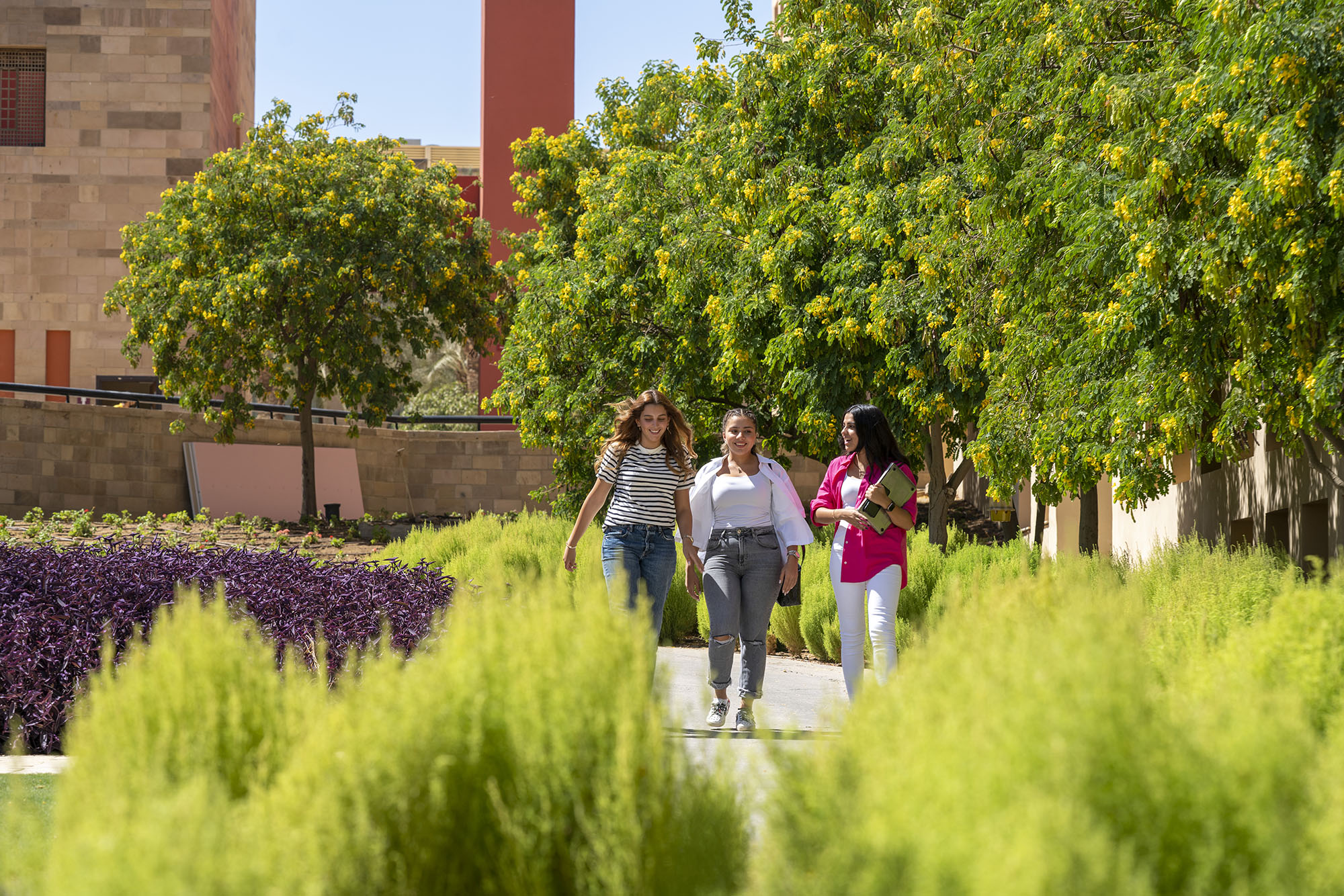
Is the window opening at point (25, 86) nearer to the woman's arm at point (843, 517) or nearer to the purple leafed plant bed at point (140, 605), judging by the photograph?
the purple leafed plant bed at point (140, 605)

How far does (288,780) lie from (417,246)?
21.9m

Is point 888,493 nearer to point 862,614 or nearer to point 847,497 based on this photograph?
point 847,497

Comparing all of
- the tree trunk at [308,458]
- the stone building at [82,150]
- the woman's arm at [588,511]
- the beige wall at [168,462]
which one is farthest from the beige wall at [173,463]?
the woman's arm at [588,511]

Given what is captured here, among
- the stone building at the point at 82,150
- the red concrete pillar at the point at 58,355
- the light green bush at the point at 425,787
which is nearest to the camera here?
the light green bush at the point at 425,787

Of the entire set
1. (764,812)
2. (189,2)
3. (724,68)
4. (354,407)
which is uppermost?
(189,2)

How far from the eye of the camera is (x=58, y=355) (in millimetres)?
31031

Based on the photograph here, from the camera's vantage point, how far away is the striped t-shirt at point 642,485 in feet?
22.0

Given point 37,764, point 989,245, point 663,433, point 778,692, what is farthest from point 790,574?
point 989,245

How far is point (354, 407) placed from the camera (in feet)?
77.9

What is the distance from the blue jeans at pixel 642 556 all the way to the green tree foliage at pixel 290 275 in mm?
16863

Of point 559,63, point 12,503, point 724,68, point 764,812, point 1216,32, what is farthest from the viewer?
point 559,63

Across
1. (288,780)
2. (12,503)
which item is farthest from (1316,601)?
(12,503)

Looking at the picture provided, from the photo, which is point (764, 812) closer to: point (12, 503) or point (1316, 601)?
point (1316, 601)

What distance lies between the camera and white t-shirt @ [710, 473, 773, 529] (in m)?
6.57
